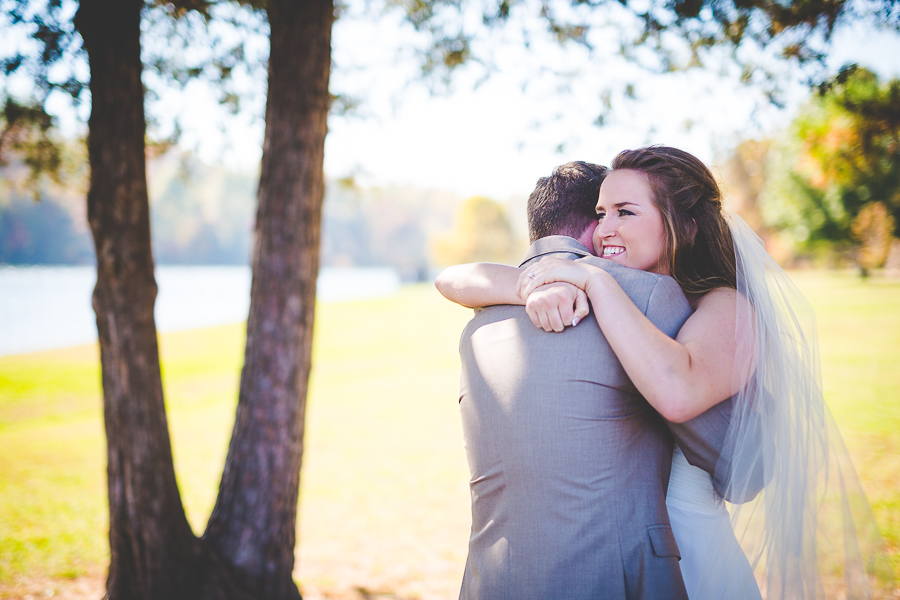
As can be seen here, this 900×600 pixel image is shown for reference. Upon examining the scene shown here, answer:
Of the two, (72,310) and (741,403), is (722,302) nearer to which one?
(741,403)

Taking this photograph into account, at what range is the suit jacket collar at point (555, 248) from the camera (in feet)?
6.45

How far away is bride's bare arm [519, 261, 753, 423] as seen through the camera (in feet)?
5.04

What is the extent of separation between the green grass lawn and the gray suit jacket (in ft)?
11.5

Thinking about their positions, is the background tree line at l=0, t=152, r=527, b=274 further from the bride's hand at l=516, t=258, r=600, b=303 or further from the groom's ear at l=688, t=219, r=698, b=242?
the bride's hand at l=516, t=258, r=600, b=303

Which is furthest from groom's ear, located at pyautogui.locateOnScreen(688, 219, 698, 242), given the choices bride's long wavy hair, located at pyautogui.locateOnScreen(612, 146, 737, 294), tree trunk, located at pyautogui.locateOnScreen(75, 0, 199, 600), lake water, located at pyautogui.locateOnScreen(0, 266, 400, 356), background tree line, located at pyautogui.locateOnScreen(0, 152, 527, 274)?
background tree line, located at pyautogui.locateOnScreen(0, 152, 527, 274)

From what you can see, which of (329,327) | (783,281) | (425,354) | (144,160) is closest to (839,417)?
(783,281)

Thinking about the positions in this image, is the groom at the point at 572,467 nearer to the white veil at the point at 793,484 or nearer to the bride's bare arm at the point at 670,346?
the bride's bare arm at the point at 670,346

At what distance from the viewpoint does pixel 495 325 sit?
1.91 meters

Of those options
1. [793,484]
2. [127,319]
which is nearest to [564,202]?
[793,484]

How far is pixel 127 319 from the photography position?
2.88 m

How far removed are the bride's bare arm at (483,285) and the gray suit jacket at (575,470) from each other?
0.81 feet

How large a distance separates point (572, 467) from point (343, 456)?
876cm

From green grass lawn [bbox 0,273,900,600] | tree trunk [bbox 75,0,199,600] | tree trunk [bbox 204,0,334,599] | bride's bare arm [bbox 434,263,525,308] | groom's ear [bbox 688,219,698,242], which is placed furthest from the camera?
green grass lawn [bbox 0,273,900,600]

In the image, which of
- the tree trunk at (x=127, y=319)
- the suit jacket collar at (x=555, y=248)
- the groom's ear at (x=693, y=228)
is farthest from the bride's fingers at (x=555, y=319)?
the tree trunk at (x=127, y=319)
